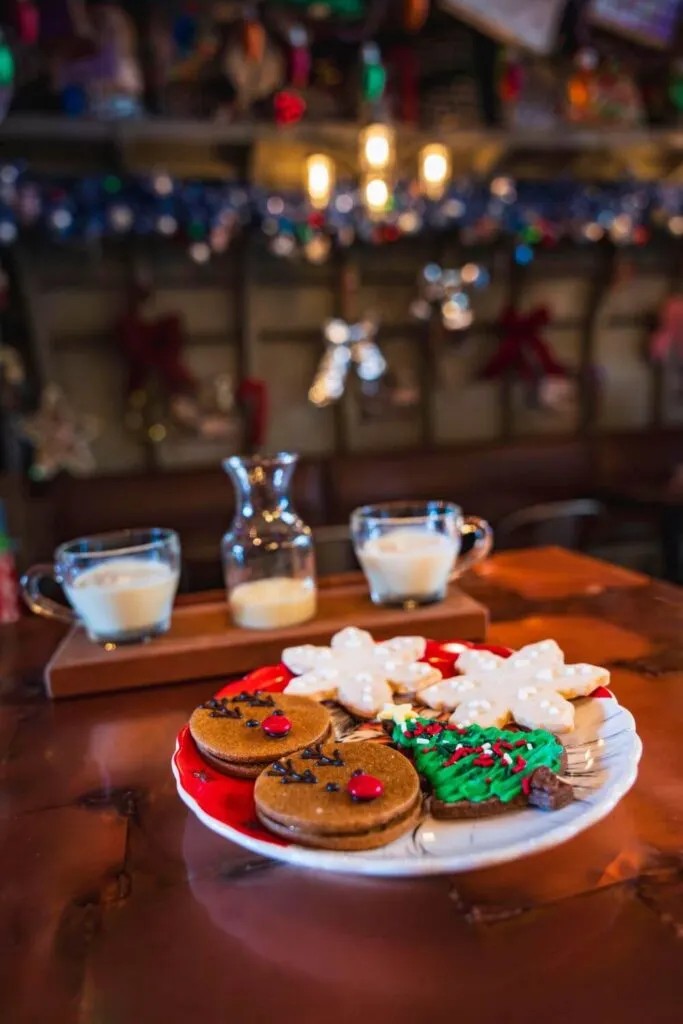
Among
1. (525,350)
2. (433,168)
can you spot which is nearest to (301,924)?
(433,168)

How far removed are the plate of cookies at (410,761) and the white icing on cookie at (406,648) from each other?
0.4 inches

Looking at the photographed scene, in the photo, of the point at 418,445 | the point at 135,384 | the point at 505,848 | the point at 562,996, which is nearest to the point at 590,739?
the point at 505,848

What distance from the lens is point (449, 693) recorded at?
1.02m

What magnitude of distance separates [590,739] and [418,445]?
4114 mm

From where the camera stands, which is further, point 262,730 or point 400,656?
point 400,656

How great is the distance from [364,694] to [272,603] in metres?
0.38

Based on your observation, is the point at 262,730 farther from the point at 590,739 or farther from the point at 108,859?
the point at 590,739

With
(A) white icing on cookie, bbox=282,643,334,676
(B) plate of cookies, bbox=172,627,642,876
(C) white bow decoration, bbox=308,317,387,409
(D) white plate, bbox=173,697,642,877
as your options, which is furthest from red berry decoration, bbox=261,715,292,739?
(C) white bow decoration, bbox=308,317,387,409

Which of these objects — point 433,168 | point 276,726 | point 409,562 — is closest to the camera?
point 276,726

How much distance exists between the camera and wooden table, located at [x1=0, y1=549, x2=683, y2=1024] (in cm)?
58

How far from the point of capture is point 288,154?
4.27 meters

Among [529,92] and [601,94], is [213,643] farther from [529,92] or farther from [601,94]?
[601,94]

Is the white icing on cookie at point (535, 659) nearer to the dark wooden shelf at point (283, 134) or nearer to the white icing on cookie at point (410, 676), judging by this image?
the white icing on cookie at point (410, 676)

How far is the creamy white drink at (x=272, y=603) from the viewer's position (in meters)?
1.35
